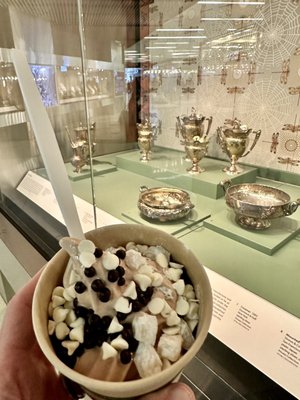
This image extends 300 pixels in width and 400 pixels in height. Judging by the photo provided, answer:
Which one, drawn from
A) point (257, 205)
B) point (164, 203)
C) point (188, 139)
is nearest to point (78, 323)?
point (257, 205)

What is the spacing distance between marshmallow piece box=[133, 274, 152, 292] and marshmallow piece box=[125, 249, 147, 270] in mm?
15

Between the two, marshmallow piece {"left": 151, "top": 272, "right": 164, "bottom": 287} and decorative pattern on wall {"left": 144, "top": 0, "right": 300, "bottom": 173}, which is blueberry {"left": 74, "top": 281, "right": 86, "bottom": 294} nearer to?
marshmallow piece {"left": 151, "top": 272, "right": 164, "bottom": 287}

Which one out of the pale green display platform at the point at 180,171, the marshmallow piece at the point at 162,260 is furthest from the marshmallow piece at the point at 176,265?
the pale green display platform at the point at 180,171

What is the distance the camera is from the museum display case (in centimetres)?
64

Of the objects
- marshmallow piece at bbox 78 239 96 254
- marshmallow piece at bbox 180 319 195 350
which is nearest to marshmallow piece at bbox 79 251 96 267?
marshmallow piece at bbox 78 239 96 254

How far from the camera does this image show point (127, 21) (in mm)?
1647

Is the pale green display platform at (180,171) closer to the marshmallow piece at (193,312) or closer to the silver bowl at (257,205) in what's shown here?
the silver bowl at (257,205)

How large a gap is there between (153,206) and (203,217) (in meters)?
0.18

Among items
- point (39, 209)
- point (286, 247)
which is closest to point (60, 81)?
point (39, 209)

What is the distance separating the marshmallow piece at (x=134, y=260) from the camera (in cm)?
32

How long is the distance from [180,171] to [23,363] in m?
1.10

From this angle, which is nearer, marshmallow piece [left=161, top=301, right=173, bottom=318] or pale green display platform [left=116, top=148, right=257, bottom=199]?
marshmallow piece [left=161, top=301, right=173, bottom=318]

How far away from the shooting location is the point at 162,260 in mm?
337

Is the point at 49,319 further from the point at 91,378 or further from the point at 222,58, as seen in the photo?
the point at 222,58
